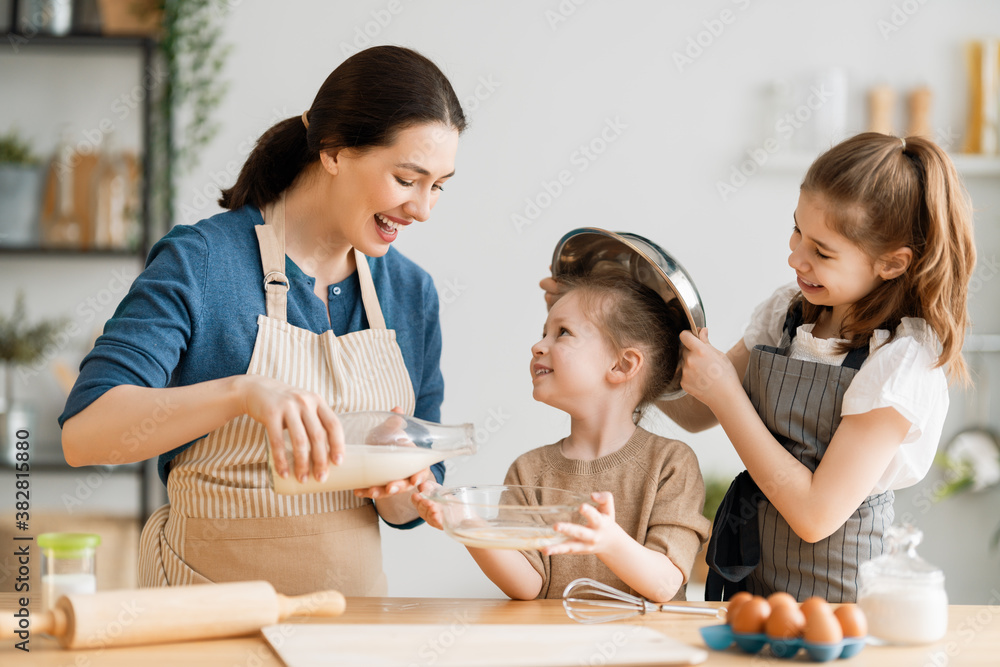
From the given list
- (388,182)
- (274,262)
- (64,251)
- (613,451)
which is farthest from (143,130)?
(613,451)

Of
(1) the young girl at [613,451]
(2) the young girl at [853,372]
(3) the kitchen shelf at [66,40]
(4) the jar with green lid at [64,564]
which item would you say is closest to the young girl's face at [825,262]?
(2) the young girl at [853,372]

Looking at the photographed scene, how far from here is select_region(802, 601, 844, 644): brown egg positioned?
977 millimetres

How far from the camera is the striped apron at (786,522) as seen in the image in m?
1.34

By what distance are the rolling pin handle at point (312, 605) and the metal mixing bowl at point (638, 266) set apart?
718 millimetres

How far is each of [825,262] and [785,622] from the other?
1.94ft

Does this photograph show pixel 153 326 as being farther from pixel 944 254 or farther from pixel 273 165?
pixel 944 254

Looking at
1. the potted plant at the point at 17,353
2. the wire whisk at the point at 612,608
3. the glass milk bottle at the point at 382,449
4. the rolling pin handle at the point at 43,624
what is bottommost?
the potted plant at the point at 17,353

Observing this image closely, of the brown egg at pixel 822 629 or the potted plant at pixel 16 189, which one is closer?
the brown egg at pixel 822 629

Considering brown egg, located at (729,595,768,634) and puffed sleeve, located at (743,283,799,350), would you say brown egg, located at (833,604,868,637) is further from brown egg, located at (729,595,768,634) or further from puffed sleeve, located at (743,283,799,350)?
puffed sleeve, located at (743,283,799,350)

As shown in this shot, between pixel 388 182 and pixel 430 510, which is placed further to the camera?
pixel 388 182

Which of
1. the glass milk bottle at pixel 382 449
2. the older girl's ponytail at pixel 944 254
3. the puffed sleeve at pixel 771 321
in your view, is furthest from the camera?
the puffed sleeve at pixel 771 321

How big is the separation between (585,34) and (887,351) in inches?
86.3

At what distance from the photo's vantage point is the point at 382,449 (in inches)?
47.2

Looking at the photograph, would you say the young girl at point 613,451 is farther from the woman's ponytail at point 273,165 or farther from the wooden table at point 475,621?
the woman's ponytail at point 273,165
